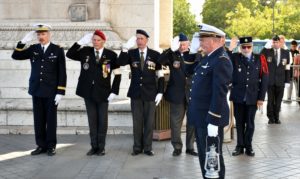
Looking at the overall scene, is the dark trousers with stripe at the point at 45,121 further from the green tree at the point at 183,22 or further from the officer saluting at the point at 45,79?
the green tree at the point at 183,22

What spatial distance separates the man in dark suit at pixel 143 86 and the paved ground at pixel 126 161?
35 cm

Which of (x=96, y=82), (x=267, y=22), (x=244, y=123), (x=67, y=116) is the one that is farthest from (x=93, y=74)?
(x=267, y=22)

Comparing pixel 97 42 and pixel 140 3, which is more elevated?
pixel 140 3

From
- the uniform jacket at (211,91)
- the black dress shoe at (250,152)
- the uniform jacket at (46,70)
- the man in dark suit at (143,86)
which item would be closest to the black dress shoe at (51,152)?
the uniform jacket at (46,70)

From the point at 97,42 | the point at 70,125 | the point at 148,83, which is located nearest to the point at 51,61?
the point at 97,42

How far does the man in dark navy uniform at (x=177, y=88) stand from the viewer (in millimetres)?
8148

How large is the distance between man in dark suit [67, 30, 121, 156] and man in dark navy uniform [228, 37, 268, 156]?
1.94m

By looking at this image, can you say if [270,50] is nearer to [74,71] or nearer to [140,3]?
[140,3]

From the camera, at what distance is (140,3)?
10570 mm

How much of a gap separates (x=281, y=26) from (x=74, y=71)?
1972 inches

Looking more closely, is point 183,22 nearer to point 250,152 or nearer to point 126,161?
point 250,152

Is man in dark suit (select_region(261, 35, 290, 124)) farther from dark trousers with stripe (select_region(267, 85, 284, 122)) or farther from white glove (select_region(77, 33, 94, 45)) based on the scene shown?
white glove (select_region(77, 33, 94, 45))

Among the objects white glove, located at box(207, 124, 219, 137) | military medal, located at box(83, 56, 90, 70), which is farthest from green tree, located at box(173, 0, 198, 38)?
white glove, located at box(207, 124, 219, 137)

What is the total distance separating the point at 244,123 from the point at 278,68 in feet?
13.7
